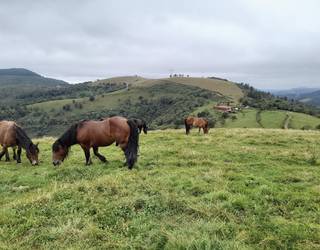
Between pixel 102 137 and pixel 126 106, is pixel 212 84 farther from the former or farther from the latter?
pixel 102 137

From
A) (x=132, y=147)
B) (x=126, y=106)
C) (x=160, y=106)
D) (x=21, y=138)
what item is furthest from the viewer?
(x=126, y=106)

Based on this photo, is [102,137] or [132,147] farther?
[102,137]

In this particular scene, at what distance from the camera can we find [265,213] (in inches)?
320

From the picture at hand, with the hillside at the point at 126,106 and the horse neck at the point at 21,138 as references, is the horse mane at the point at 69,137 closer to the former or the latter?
the horse neck at the point at 21,138

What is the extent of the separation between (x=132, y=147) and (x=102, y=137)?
1535 mm

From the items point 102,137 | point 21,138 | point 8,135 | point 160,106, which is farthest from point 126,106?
point 102,137

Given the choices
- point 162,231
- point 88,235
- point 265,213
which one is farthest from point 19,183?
point 265,213

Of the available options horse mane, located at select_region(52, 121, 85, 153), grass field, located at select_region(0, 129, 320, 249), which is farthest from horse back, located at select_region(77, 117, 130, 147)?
grass field, located at select_region(0, 129, 320, 249)

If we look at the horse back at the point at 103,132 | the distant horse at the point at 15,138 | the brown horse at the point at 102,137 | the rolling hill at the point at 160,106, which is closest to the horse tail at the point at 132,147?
the brown horse at the point at 102,137

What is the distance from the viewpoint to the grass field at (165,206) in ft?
22.2

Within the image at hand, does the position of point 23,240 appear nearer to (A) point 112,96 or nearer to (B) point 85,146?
(B) point 85,146

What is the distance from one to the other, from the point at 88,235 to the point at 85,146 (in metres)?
7.91

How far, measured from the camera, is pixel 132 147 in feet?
44.5

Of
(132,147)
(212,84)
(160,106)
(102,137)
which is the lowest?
(160,106)
